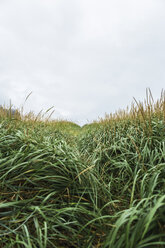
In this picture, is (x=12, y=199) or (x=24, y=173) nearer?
(x=12, y=199)

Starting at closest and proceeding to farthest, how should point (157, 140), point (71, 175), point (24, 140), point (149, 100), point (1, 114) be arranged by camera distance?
point (71, 175) < point (24, 140) < point (157, 140) < point (149, 100) < point (1, 114)

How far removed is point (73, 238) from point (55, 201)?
1.13 feet

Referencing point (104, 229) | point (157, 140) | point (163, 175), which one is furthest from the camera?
point (157, 140)

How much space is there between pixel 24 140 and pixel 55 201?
0.81 metres

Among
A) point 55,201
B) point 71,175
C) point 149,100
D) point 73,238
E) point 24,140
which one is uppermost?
point 149,100

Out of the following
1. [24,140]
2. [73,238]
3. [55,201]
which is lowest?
[73,238]

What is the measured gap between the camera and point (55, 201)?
139 cm

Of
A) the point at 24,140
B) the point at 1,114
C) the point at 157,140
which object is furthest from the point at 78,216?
the point at 1,114

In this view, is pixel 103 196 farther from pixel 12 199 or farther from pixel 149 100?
pixel 149 100

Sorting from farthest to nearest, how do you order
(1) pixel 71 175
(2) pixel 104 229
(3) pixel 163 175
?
(1) pixel 71 175
(3) pixel 163 175
(2) pixel 104 229

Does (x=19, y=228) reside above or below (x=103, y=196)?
below

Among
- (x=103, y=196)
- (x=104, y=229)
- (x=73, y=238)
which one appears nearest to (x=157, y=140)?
(x=103, y=196)

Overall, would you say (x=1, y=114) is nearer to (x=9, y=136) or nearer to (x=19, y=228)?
(x=9, y=136)

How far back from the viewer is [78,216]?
132 centimetres
